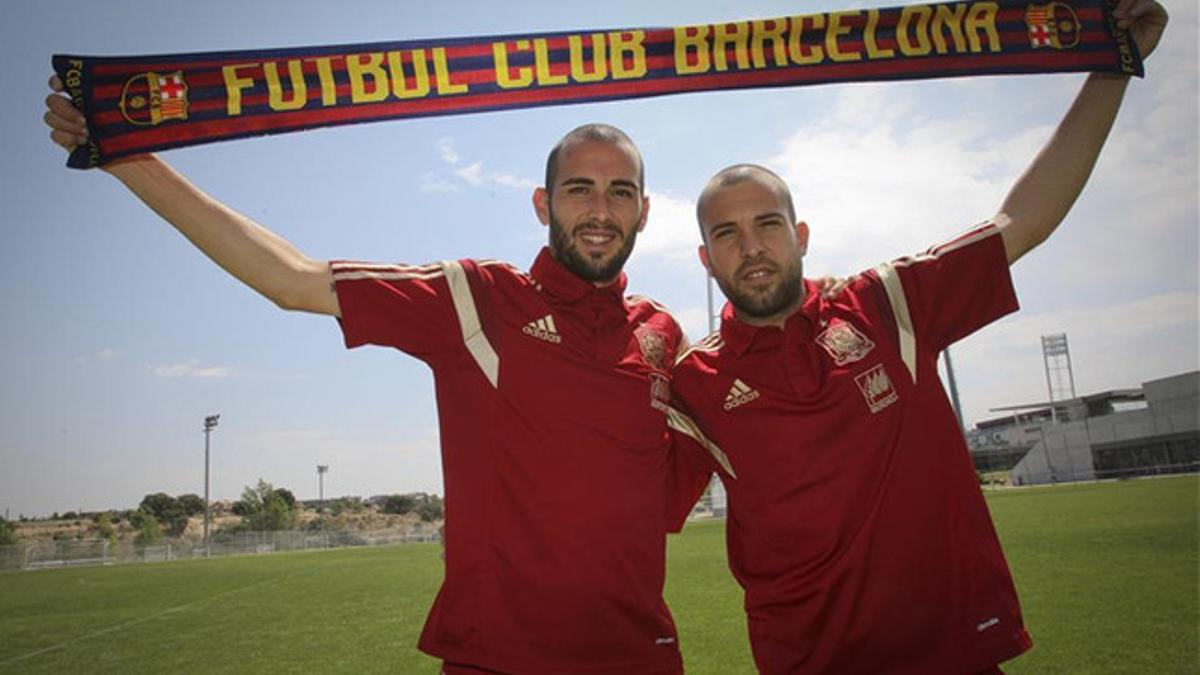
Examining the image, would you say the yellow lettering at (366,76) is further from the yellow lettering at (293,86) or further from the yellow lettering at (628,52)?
the yellow lettering at (628,52)

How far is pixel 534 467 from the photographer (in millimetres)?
2691

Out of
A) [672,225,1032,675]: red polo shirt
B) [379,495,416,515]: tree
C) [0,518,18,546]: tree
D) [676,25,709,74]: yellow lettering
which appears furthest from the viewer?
[379,495,416,515]: tree

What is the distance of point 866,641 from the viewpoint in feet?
8.02

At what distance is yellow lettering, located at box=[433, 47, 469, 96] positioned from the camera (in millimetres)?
3420

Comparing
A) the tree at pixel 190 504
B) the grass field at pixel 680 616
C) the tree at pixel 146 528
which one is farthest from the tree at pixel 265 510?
the grass field at pixel 680 616

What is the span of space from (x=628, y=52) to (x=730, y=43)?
0.58 m

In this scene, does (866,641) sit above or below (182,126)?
below

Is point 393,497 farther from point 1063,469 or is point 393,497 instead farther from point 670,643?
point 670,643

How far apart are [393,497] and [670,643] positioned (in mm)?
142650

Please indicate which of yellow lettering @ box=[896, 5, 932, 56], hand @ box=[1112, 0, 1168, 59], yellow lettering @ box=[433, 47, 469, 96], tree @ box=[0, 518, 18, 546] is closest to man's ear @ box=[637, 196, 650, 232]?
yellow lettering @ box=[433, 47, 469, 96]

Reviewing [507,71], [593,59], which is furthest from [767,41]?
[507,71]

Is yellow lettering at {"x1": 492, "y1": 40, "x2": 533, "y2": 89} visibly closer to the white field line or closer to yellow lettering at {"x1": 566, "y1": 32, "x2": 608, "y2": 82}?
yellow lettering at {"x1": 566, "y1": 32, "x2": 608, "y2": 82}

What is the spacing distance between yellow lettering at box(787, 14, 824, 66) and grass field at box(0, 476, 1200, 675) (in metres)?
5.50

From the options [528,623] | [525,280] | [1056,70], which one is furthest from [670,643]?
[1056,70]
